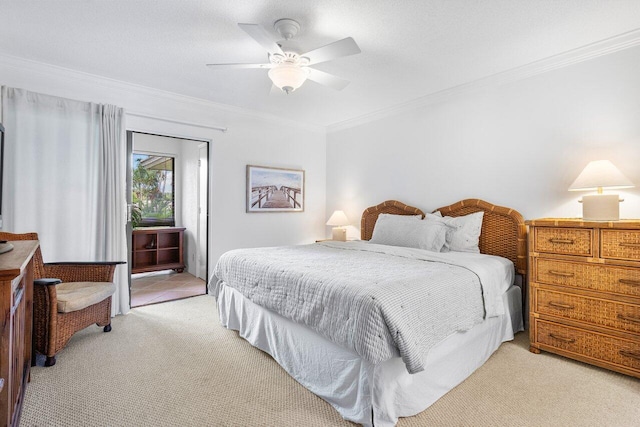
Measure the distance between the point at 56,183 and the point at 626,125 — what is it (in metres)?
5.01

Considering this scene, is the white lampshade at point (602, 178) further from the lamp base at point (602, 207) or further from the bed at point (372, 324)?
the bed at point (372, 324)

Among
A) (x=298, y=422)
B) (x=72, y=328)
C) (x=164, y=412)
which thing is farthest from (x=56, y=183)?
(x=298, y=422)

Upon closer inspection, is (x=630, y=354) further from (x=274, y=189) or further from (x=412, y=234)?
(x=274, y=189)

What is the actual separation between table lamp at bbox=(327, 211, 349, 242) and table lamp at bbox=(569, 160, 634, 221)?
271 centimetres

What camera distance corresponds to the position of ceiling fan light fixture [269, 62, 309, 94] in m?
2.34

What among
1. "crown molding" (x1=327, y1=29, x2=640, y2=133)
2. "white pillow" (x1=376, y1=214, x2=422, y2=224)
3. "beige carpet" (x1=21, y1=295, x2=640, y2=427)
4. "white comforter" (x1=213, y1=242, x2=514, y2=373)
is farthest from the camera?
"white pillow" (x1=376, y1=214, x2=422, y2=224)

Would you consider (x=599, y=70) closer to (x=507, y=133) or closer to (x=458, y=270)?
(x=507, y=133)

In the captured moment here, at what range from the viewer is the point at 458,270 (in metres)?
2.26

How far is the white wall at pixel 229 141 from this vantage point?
316cm

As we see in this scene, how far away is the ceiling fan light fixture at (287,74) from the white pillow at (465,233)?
2114 mm

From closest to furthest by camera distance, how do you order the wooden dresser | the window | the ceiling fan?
the wooden dresser < the ceiling fan < the window

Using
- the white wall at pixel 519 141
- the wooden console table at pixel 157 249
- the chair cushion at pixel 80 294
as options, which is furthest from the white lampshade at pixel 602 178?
the wooden console table at pixel 157 249

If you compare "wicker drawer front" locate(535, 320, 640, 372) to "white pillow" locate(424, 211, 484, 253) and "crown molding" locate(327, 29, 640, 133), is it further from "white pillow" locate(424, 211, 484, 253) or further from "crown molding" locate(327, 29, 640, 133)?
"crown molding" locate(327, 29, 640, 133)

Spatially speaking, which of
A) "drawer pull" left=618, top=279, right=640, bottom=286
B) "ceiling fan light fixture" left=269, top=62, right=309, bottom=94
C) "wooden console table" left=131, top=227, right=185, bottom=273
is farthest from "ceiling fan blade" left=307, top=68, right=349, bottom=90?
"wooden console table" left=131, top=227, right=185, bottom=273
